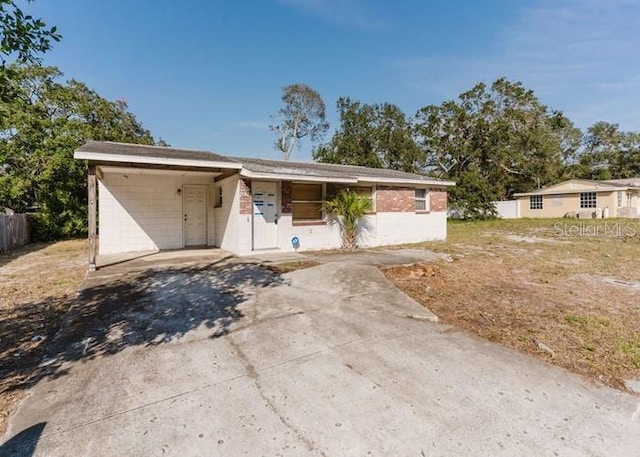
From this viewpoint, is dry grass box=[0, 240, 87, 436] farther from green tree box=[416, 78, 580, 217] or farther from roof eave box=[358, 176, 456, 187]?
green tree box=[416, 78, 580, 217]

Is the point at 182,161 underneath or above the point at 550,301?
above

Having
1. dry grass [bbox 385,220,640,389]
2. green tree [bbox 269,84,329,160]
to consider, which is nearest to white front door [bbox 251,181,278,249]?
dry grass [bbox 385,220,640,389]

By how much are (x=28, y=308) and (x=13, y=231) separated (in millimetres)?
11411

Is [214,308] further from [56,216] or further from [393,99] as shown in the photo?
[393,99]

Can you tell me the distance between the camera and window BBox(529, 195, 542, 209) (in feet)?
101

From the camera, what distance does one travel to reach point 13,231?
44.5 ft

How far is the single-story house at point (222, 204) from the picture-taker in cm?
986

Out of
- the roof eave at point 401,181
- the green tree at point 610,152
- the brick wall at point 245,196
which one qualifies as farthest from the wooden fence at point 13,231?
the green tree at point 610,152

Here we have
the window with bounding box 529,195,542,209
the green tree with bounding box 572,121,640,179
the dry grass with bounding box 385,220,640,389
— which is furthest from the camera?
the green tree with bounding box 572,121,640,179

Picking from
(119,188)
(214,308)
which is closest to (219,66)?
(119,188)

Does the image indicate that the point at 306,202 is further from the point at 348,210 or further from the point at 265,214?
the point at 265,214

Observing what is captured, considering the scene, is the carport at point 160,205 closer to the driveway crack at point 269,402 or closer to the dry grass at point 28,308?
the dry grass at point 28,308

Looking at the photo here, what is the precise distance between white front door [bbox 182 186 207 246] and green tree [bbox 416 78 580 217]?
862 inches

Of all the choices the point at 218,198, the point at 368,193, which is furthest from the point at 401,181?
the point at 218,198
